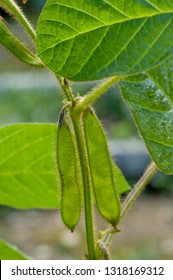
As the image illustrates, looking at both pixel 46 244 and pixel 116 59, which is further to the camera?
pixel 46 244

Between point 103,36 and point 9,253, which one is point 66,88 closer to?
point 103,36

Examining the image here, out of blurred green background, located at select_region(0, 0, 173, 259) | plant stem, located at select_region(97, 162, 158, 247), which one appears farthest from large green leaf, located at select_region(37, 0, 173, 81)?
blurred green background, located at select_region(0, 0, 173, 259)

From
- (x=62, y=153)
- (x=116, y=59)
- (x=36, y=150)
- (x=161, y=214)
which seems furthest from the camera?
(x=161, y=214)

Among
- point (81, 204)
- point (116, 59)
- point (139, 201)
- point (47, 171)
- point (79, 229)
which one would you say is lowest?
point (139, 201)

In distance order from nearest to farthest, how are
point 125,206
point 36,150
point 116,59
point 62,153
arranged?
point 116,59 → point 62,153 → point 125,206 → point 36,150

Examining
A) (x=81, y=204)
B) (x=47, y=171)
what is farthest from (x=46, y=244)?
(x=81, y=204)

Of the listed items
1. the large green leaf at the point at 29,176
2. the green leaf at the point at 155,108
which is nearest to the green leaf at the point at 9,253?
the large green leaf at the point at 29,176
